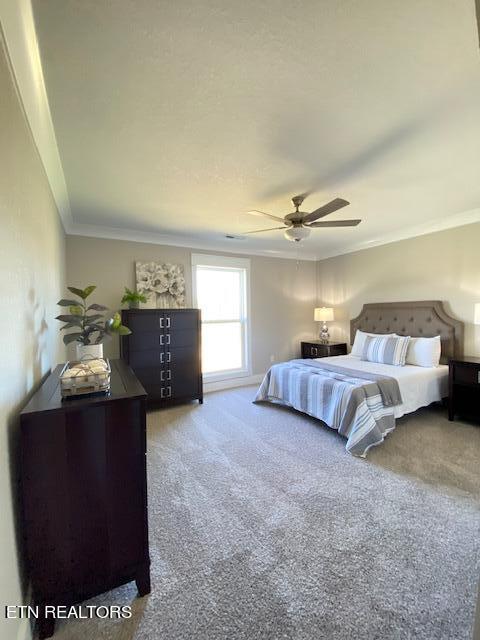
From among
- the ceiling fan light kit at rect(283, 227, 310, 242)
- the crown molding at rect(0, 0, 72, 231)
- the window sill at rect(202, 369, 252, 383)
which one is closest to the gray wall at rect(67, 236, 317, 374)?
the window sill at rect(202, 369, 252, 383)

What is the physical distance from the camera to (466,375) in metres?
3.16

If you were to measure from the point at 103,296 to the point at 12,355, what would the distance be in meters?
2.92

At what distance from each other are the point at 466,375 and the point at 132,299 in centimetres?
406

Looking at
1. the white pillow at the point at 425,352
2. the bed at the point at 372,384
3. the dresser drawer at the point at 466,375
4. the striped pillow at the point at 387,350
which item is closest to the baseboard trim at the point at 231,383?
→ the bed at the point at 372,384

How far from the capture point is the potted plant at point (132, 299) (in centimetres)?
373

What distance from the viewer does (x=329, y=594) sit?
1.32m

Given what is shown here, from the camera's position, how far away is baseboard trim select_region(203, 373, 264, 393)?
465 centimetres

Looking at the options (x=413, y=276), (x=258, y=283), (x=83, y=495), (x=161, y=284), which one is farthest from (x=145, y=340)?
(x=413, y=276)

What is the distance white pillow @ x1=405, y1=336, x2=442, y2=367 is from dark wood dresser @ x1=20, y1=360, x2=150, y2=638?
3.61m

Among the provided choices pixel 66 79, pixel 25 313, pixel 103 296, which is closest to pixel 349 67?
pixel 66 79

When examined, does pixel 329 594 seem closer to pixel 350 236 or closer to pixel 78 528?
pixel 78 528

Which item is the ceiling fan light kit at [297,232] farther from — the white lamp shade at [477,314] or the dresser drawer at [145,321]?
the white lamp shade at [477,314]

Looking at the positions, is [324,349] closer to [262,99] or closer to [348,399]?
[348,399]

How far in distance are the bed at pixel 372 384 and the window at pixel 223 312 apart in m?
1.18
